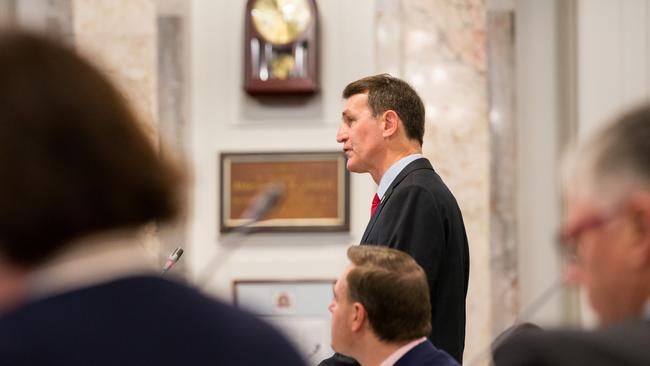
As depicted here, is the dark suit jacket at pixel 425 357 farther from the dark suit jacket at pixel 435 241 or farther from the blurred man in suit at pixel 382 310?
the dark suit jacket at pixel 435 241

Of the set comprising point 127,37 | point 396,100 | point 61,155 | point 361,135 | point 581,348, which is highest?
point 127,37

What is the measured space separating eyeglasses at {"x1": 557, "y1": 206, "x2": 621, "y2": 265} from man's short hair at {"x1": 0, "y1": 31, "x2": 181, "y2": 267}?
545 mm

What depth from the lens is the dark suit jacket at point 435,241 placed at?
3.76 meters

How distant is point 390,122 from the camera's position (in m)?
4.25

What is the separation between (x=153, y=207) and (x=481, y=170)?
18.7ft

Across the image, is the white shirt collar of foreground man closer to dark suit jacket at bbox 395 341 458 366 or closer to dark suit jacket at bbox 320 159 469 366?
dark suit jacket at bbox 395 341 458 366

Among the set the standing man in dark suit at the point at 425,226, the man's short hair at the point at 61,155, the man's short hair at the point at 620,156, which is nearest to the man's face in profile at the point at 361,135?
the standing man in dark suit at the point at 425,226

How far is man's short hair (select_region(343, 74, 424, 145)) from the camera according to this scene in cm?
427

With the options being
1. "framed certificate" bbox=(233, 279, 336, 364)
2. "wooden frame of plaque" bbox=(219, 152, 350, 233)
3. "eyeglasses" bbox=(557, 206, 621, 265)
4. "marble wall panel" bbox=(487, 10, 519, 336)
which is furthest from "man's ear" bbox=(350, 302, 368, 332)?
"marble wall panel" bbox=(487, 10, 519, 336)

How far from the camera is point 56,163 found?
1.15 m

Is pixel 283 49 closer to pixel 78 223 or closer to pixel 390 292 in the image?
pixel 390 292

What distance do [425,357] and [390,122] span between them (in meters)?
1.33

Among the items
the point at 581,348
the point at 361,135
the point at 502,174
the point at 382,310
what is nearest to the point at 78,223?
the point at 581,348

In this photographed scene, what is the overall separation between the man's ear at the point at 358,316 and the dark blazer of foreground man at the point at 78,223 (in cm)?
209
